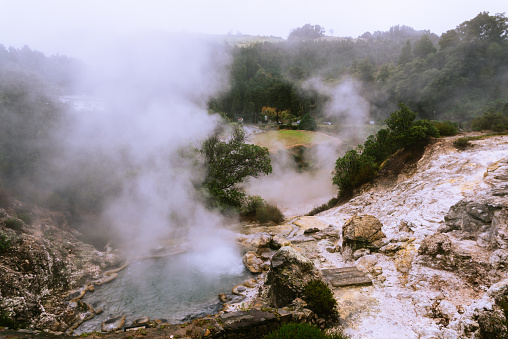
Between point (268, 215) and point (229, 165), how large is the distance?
9.54 feet

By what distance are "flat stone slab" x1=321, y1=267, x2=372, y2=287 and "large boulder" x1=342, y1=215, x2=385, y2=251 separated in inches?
44.3

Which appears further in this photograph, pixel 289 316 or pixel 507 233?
pixel 507 233

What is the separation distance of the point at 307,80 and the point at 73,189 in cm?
4250

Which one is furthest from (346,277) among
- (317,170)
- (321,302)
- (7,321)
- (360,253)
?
(317,170)

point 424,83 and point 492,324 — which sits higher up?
point 424,83

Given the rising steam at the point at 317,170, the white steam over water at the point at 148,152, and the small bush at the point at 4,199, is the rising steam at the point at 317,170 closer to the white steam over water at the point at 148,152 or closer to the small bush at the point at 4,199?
the white steam over water at the point at 148,152

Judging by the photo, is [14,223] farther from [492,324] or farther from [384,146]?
[384,146]

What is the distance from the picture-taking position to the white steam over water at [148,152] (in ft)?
34.4

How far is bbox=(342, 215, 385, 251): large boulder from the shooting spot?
7.90m

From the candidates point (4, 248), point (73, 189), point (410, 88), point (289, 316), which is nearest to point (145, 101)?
point (73, 189)

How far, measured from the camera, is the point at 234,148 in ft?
44.8

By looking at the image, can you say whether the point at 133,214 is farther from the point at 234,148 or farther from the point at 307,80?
the point at 307,80

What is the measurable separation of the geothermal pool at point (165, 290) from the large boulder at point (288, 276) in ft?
4.84

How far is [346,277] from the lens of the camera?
652cm
